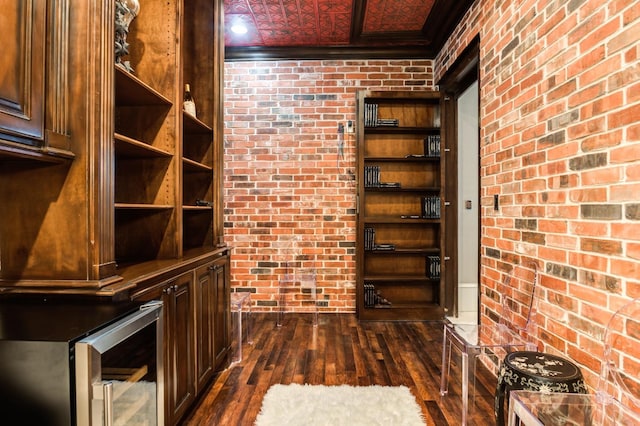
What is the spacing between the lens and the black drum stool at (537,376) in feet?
4.41

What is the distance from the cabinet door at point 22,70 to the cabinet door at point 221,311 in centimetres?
137

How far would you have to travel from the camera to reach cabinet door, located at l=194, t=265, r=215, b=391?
2.01 metres

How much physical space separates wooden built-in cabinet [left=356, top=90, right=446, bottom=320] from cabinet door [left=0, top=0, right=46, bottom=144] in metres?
2.77

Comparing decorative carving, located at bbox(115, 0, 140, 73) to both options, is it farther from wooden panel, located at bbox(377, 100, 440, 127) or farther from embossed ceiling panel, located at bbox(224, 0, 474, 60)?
wooden panel, located at bbox(377, 100, 440, 127)

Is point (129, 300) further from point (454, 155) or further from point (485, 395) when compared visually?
point (454, 155)

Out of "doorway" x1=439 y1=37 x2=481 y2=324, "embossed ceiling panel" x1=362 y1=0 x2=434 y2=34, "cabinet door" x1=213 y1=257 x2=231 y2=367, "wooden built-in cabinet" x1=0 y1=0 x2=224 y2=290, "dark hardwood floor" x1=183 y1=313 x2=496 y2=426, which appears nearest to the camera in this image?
"wooden built-in cabinet" x1=0 y1=0 x2=224 y2=290

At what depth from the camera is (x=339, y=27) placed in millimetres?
3322

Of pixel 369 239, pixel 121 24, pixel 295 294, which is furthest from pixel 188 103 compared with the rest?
pixel 295 294

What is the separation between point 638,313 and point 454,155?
100 inches

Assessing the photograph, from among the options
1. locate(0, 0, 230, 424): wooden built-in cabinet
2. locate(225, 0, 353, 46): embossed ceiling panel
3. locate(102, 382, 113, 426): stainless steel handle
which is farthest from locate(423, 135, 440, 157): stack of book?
locate(102, 382, 113, 426): stainless steel handle

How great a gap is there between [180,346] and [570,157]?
221 cm

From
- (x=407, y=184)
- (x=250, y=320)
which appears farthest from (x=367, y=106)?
(x=250, y=320)

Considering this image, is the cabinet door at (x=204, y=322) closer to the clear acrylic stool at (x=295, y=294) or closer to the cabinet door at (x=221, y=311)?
the cabinet door at (x=221, y=311)

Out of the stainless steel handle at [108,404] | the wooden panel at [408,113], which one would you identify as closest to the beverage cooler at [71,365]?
the stainless steel handle at [108,404]
